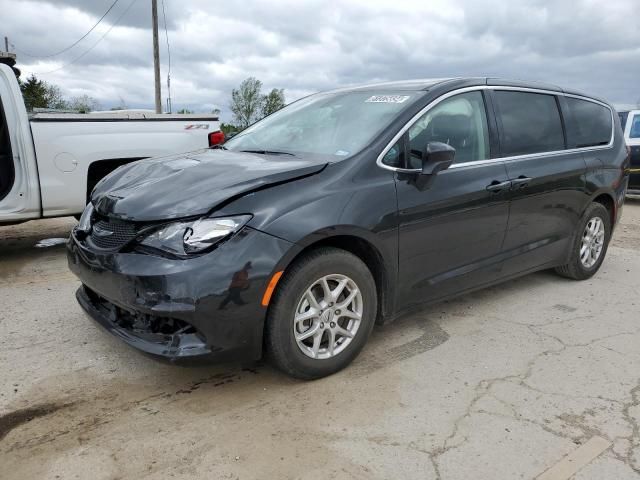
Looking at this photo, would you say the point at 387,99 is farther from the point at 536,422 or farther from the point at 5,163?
the point at 5,163

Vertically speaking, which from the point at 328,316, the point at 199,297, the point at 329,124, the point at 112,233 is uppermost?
the point at 329,124

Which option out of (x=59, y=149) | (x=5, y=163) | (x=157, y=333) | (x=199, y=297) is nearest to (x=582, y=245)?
(x=199, y=297)

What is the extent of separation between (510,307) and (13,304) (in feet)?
12.9

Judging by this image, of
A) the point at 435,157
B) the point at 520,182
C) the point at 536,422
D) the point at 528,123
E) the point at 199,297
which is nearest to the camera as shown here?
the point at 199,297

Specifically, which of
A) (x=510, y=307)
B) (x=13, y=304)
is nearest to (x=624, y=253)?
(x=510, y=307)

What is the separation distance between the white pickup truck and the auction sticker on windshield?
3117 mm

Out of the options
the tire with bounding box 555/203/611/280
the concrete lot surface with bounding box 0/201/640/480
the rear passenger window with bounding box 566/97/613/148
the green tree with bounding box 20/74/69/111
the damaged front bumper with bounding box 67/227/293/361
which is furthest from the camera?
the green tree with bounding box 20/74/69/111

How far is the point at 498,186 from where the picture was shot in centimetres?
385

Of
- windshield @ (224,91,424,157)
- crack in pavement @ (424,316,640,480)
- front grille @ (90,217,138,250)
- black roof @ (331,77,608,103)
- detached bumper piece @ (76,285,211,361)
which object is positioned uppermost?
black roof @ (331,77,608,103)

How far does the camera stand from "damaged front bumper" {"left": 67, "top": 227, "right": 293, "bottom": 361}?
2.62 metres

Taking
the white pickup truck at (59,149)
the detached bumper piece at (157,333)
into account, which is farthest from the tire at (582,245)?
the white pickup truck at (59,149)

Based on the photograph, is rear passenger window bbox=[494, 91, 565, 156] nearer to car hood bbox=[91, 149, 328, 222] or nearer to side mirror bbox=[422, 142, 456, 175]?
side mirror bbox=[422, 142, 456, 175]

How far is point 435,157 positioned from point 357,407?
1.50 metres

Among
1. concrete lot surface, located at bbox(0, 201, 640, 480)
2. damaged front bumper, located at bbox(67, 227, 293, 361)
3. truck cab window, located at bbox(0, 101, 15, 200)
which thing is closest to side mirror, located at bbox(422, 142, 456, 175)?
damaged front bumper, located at bbox(67, 227, 293, 361)
